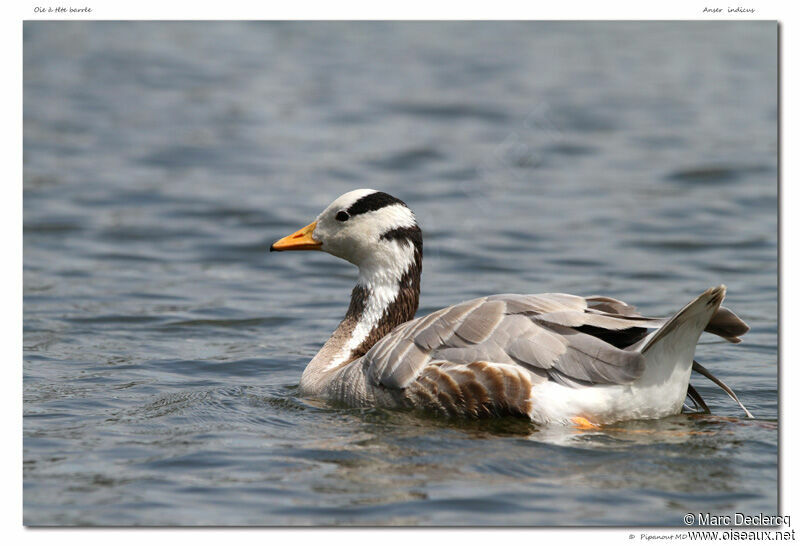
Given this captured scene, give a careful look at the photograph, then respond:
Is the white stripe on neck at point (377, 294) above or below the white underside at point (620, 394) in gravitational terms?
above

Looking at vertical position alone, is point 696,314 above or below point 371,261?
below

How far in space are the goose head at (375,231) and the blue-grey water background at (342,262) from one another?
55.3 inches

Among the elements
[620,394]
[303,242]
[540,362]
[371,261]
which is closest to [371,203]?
[371,261]

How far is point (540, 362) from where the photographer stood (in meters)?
8.23

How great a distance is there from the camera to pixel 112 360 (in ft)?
35.7

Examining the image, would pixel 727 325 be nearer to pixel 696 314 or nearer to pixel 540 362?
pixel 696 314

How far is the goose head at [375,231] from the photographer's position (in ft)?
32.1

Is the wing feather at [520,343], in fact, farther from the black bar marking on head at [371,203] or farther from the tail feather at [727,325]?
the black bar marking on head at [371,203]

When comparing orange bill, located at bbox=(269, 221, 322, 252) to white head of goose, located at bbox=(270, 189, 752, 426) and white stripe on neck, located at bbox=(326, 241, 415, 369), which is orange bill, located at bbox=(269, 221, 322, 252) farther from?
white head of goose, located at bbox=(270, 189, 752, 426)

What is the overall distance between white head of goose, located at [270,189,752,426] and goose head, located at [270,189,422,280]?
65cm

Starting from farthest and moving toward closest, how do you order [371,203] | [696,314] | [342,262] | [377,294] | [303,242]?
[342,262], [303,242], [377,294], [371,203], [696,314]

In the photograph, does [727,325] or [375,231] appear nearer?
[727,325]

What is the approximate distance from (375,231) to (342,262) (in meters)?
6.12

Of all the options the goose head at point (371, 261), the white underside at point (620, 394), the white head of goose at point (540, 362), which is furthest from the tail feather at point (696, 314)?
the goose head at point (371, 261)
